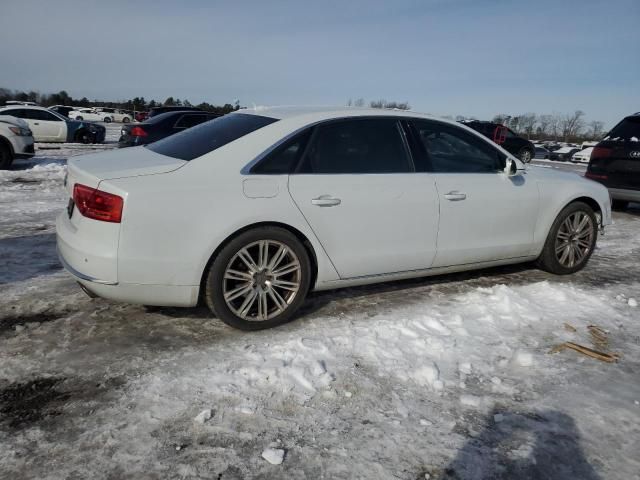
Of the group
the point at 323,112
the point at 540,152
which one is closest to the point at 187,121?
the point at 323,112

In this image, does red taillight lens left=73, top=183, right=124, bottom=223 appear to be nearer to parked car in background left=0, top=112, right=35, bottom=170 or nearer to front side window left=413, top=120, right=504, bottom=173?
front side window left=413, top=120, right=504, bottom=173

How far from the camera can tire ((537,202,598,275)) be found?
4742mm

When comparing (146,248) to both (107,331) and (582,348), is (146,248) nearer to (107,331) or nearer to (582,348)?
(107,331)

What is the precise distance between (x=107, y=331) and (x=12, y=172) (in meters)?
9.22

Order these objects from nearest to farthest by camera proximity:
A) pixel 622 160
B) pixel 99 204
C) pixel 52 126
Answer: pixel 99 204
pixel 622 160
pixel 52 126

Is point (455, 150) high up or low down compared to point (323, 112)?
down

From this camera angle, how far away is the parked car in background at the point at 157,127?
1106cm

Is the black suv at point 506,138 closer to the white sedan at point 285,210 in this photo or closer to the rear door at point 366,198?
the white sedan at point 285,210

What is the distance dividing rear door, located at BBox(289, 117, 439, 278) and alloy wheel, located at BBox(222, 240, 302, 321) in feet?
0.98

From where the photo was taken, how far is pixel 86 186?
3.04m

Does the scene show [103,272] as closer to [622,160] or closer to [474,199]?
[474,199]

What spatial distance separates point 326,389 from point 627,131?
7.60m

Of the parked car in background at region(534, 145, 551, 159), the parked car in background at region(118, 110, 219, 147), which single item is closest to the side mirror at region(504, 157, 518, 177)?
the parked car in background at region(118, 110, 219, 147)

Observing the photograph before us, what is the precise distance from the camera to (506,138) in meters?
19.6
